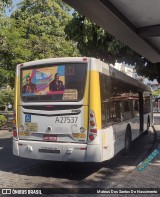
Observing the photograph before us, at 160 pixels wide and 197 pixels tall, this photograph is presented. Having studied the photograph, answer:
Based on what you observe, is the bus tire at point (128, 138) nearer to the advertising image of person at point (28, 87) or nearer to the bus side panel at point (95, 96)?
the bus side panel at point (95, 96)

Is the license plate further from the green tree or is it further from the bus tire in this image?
the green tree

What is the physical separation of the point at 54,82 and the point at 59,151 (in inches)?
68.7

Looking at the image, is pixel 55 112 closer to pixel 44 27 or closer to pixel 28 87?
pixel 28 87

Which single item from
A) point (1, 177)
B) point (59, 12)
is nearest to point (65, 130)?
point (1, 177)

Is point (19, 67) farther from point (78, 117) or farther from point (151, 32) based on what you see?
point (151, 32)

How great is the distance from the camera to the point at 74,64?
818 cm

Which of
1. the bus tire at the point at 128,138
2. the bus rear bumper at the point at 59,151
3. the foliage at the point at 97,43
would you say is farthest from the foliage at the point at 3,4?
the bus rear bumper at the point at 59,151

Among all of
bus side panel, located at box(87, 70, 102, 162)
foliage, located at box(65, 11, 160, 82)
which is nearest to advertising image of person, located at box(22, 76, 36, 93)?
bus side panel, located at box(87, 70, 102, 162)

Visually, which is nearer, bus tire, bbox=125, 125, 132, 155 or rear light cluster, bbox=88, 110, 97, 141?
rear light cluster, bbox=88, 110, 97, 141

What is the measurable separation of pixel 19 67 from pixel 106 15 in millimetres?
3171

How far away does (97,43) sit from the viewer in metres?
13.0

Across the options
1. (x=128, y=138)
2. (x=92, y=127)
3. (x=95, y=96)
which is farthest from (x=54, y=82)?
(x=128, y=138)

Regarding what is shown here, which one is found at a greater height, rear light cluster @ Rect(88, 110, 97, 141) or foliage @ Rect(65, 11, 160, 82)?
foliage @ Rect(65, 11, 160, 82)

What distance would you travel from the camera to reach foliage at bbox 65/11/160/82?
1220 centimetres
